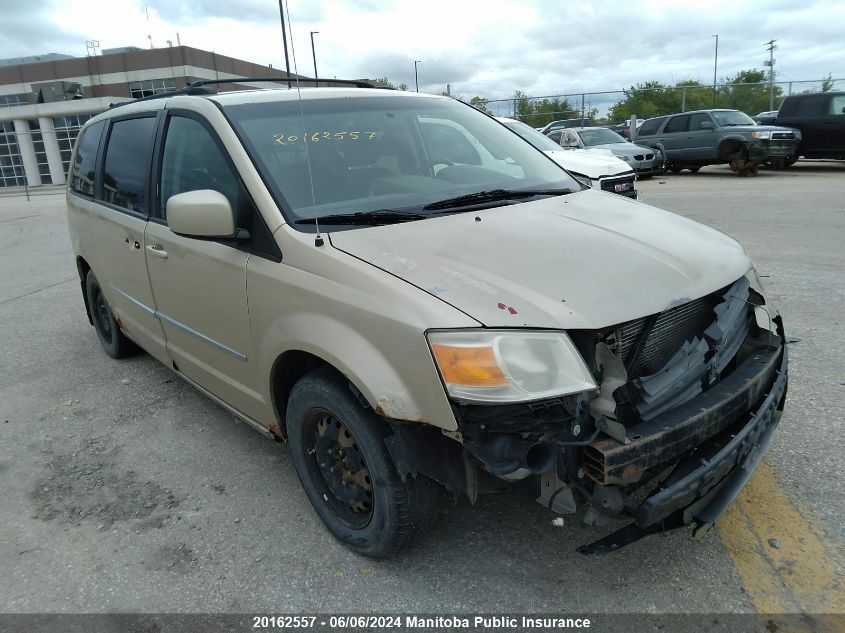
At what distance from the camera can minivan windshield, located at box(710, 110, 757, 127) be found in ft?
54.9

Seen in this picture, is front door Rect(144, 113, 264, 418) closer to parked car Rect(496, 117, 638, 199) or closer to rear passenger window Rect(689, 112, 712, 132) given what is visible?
parked car Rect(496, 117, 638, 199)

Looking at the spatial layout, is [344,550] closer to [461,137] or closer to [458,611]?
[458,611]

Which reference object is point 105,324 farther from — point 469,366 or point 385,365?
point 469,366

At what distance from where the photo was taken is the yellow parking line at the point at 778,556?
7.25 feet

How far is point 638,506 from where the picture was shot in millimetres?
2045

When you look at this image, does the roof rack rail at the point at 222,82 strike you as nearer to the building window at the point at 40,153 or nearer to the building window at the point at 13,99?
the building window at the point at 40,153

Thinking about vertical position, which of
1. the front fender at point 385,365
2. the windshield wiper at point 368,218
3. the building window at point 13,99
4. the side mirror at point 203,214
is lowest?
the front fender at point 385,365

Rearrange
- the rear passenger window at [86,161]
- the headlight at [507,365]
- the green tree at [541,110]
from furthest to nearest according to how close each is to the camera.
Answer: the green tree at [541,110] → the rear passenger window at [86,161] → the headlight at [507,365]

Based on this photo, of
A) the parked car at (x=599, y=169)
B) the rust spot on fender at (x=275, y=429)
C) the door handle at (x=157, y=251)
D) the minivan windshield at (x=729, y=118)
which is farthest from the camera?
the minivan windshield at (x=729, y=118)

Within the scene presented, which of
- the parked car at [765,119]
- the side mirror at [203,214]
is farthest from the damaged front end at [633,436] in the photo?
the parked car at [765,119]

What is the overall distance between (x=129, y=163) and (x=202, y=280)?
1.34 meters

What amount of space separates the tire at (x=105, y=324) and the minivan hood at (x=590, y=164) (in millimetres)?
5388

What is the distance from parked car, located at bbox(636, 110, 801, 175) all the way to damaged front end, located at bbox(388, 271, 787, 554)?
51.5 feet

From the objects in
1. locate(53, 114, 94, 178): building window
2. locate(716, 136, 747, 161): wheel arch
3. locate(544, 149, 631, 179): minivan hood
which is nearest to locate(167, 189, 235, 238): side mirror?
locate(544, 149, 631, 179): minivan hood
